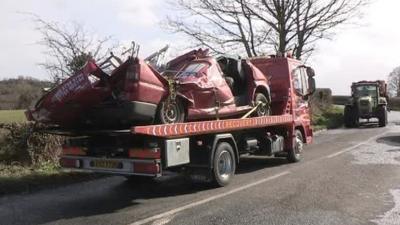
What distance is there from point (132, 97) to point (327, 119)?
1052 inches

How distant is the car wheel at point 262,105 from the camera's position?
1332cm

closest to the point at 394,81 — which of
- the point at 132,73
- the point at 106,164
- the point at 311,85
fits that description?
the point at 311,85

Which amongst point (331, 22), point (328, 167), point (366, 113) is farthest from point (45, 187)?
point (366, 113)

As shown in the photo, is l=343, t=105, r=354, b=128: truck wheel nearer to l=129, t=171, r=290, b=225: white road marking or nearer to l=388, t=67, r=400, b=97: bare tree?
→ l=129, t=171, r=290, b=225: white road marking

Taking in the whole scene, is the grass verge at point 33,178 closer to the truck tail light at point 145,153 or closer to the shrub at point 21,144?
the shrub at point 21,144

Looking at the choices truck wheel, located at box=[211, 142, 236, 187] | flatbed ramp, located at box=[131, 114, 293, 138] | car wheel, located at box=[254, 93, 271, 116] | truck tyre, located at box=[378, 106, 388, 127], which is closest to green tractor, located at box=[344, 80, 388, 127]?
truck tyre, located at box=[378, 106, 388, 127]

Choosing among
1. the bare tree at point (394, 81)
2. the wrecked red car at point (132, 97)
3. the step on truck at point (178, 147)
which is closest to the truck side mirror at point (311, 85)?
the step on truck at point (178, 147)

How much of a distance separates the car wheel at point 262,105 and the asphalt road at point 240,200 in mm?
1286

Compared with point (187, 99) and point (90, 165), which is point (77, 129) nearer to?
point (90, 165)

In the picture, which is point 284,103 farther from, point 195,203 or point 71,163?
point 71,163

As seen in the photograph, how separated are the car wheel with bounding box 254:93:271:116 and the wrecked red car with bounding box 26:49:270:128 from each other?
6.79 ft

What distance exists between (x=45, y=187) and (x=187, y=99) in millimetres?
3357

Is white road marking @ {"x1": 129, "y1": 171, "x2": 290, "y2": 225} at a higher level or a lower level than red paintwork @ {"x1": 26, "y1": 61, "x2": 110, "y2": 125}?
lower

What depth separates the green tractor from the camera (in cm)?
3215
